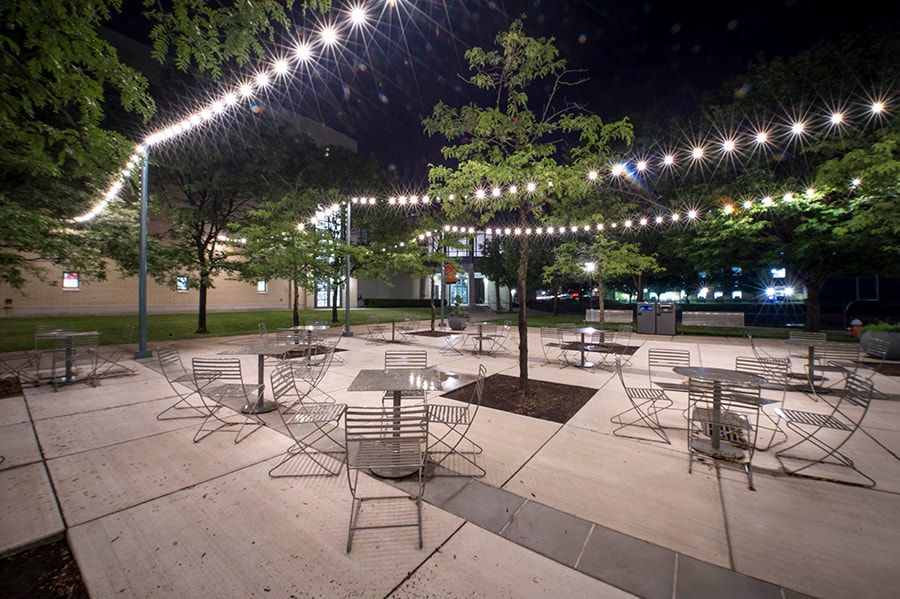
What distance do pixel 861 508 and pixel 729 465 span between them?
3.15ft

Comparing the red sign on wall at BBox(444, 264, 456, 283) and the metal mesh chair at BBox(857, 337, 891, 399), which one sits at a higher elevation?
the red sign on wall at BBox(444, 264, 456, 283)

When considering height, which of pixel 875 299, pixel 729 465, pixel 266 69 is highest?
pixel 266 69

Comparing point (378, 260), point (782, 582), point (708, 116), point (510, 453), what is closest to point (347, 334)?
point (378, 260)

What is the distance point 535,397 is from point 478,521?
369 centimetres

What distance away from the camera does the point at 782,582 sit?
225 cm

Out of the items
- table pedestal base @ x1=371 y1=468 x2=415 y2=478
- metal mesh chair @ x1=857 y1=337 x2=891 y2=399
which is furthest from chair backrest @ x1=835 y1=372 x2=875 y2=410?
metal mesh chair @ x1=857 y1=337 x2=891 y2=399

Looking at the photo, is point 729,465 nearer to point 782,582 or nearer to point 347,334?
point 782,582

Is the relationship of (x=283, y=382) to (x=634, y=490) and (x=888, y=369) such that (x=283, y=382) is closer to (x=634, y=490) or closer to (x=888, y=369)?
(x=634, y=490)

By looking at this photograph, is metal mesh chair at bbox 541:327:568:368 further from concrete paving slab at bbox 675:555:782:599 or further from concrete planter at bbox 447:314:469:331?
concrete paving slab at bbox 675:555:782:599

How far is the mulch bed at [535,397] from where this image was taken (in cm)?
559

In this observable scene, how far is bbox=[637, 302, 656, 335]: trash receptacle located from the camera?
52.3 ft

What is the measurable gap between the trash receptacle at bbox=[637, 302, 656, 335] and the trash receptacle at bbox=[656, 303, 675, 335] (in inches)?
6.2

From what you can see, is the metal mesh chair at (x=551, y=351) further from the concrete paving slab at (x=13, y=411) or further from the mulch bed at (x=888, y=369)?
the concrete paving slab at (x=13, y=411)

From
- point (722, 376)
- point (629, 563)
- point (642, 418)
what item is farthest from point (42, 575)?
point (722, 376)
